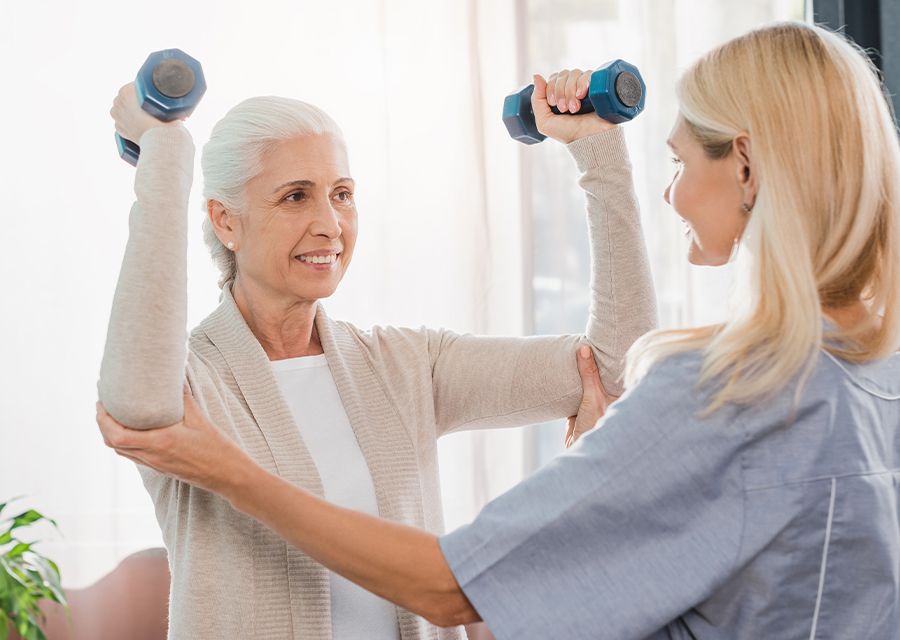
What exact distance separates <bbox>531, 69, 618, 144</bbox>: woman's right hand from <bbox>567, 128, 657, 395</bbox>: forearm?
0.02 metres

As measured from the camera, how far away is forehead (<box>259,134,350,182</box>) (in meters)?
1.27

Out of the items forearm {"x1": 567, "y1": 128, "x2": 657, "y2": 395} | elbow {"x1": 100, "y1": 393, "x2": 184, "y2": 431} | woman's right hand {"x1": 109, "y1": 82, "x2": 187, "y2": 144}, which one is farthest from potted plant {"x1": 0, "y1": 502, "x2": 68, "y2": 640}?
forearm {"x1": 567, "y1": 128, "x2": 657, "y2": 395}

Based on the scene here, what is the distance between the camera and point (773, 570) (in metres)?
0.73

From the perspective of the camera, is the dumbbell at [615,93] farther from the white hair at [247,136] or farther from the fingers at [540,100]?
the white hair at [247,136]

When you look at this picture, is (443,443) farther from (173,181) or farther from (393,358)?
(173,181)

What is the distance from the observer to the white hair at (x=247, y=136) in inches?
49.5

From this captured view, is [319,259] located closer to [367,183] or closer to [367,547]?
[367,547]

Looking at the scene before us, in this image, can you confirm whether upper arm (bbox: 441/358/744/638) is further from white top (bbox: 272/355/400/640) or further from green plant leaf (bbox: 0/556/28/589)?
green plant leaf (bbox: 0/556/28/589)

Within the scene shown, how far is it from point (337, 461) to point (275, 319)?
293 millimetres

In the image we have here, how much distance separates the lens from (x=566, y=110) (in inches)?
50.1

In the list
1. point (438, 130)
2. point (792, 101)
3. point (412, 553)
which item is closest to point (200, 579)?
point (412, 553)

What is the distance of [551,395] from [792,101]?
2.11 feet

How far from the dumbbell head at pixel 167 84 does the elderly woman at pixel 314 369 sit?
0.9 inches

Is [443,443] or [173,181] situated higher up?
[173,181]
